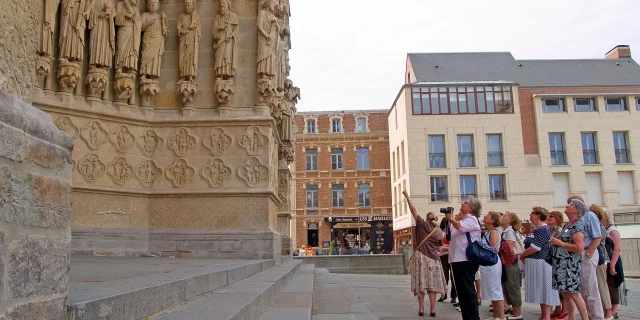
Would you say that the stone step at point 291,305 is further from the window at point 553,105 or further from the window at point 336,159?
the window at point 336,159

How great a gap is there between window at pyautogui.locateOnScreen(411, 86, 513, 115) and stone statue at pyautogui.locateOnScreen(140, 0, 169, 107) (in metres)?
28.4

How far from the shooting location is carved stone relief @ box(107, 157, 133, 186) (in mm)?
8281

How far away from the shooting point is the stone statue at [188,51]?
28.8 feet

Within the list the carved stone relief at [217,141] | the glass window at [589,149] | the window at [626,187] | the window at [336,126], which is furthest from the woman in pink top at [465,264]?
the window at [336,126]

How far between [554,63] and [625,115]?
274 inches

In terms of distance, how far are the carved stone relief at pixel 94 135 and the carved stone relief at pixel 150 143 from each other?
62cm

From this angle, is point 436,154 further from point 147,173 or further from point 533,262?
point 533,262

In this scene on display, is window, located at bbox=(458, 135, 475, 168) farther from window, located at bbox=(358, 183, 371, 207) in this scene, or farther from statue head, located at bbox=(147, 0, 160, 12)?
statue head, located at bbox=(147, 0, 160, 12)

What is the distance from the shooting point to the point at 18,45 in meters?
2.11

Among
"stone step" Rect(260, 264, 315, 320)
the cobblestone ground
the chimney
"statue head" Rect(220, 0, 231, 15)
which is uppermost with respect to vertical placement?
the chimney

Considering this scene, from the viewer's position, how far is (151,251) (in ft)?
27.6

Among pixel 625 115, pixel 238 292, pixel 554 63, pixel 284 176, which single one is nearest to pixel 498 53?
pixel 554 63

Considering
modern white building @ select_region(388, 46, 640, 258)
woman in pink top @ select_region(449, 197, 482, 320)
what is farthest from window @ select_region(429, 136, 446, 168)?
woman in pink top @ select_region(449, 197, 482, 320)

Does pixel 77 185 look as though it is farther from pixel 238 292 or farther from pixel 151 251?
pixel 238 292
